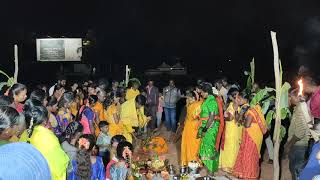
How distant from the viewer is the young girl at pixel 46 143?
13.1 feet

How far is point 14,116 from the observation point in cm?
353

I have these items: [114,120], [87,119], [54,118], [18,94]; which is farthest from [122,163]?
[114,120]

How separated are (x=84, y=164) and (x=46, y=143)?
2.78ft

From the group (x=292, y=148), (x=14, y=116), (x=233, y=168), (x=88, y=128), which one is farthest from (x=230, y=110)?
(x=14, y=116)

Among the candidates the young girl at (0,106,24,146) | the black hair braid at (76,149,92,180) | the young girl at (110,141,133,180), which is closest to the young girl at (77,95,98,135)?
the young girl at (110,141,133,180)

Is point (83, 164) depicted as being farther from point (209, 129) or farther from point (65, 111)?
point (209, 129)

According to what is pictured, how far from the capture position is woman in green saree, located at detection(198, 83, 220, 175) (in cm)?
823

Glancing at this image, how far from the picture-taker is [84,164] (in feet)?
16.0

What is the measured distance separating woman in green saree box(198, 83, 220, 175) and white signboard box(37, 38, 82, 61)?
2438 centimetres

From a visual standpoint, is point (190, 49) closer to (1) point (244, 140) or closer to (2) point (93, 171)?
(1) point (244, 140)

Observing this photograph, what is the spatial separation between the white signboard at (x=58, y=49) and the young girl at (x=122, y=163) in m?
26.9

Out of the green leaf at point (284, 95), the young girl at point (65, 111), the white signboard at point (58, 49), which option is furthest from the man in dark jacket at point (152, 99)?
the white signboard at point (58, 49)

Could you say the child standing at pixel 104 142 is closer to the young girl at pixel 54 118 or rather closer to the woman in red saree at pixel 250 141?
the young girl at pixel 54 118

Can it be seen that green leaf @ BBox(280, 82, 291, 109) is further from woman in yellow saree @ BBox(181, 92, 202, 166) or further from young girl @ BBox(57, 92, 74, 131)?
young girl @ BBox(57, 92, 74, 131)
